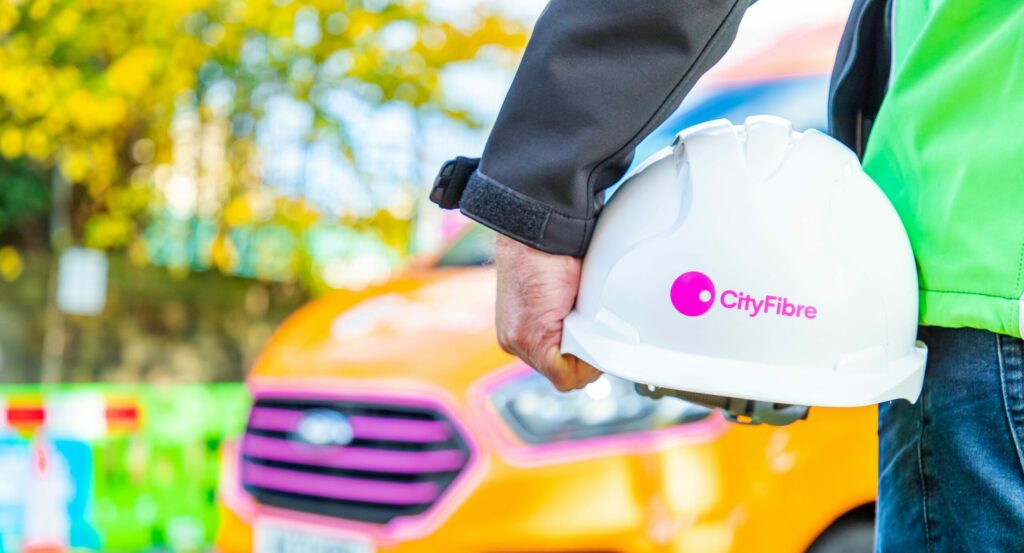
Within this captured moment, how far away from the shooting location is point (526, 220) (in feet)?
4.19

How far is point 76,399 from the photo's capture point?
584 centimetres

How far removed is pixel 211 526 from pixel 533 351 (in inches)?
212

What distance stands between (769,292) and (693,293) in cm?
9

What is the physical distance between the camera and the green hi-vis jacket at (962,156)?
1.14 meters

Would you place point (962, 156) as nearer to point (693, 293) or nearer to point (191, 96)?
point (693, 293)

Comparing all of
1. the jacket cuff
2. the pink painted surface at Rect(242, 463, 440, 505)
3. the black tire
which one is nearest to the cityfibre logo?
the jacket cuff

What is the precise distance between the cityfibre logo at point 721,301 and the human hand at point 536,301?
0.46ft

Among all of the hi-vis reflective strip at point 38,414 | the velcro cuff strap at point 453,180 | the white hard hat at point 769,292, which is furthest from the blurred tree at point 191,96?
the white hard hat at point 769,292

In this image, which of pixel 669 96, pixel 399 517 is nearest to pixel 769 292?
pixel 669 96

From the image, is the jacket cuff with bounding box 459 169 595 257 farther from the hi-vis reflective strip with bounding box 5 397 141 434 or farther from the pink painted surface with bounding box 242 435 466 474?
the hi-vis reflective strip with bounding box 5 397 141 434

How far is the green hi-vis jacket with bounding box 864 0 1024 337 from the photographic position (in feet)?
3.73

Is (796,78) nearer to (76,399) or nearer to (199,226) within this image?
(76,399)

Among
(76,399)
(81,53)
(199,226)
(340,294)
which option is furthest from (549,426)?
(199,226)

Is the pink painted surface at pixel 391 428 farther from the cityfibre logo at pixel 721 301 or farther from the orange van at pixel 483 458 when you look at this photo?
the cityfibre logo at pixel 721 301
